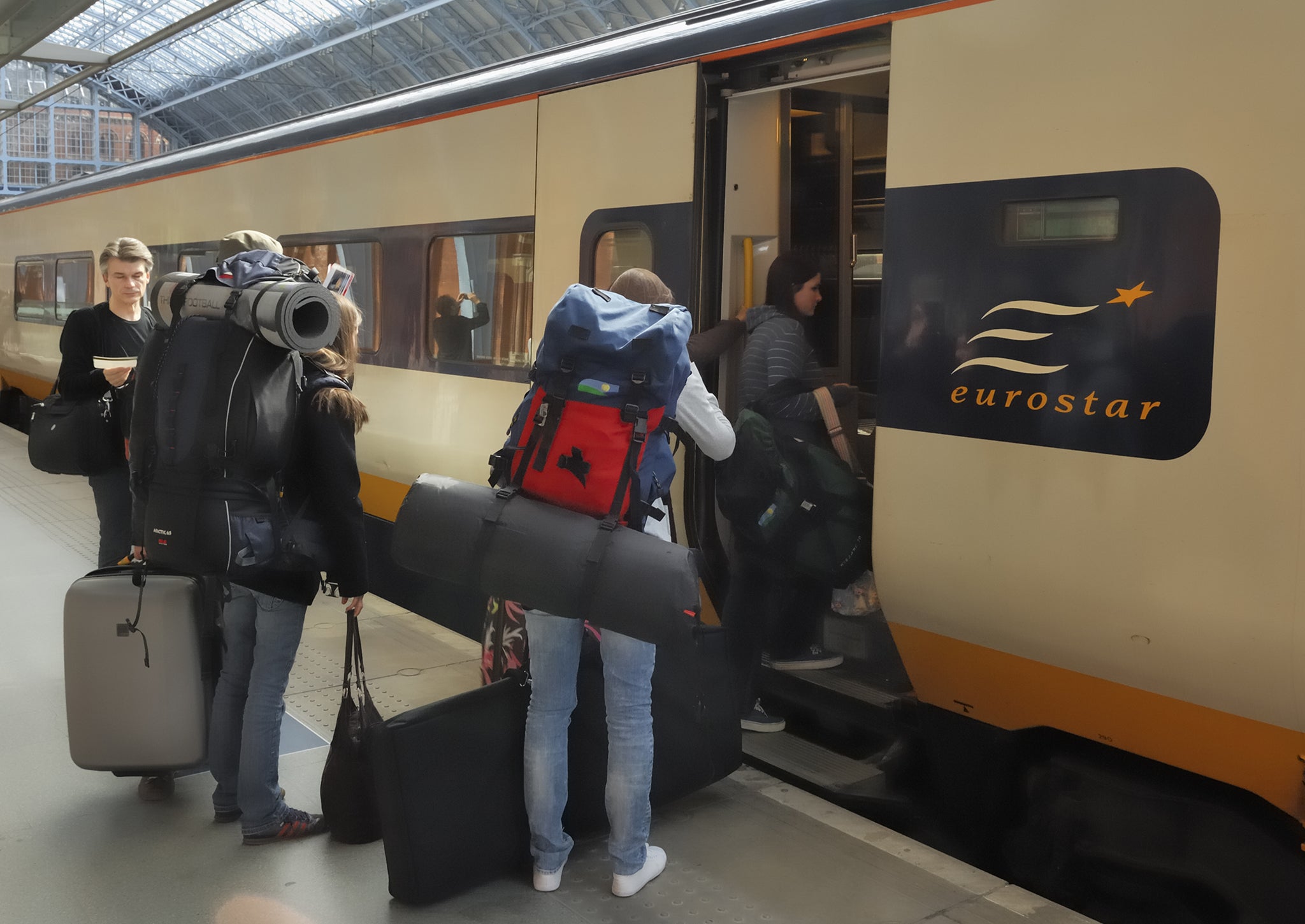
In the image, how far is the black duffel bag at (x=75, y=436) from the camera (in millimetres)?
4473

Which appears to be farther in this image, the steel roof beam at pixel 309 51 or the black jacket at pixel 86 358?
the steel roof beam at pixel 309 51

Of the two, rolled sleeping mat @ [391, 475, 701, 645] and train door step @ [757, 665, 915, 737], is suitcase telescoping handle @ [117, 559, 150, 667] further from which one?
train door step @ [757, 665, 915, 737]

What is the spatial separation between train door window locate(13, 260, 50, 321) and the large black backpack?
36.8 feet

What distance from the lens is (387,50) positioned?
26922mm

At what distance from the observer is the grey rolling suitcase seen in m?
3.48

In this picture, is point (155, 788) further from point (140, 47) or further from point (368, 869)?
point (140, 47)

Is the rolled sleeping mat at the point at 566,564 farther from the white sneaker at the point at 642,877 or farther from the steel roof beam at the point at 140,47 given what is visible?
the steel roof beam at the point at 140,47

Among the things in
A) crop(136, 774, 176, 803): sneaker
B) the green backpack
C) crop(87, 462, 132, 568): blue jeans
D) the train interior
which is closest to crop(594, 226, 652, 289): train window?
the train interior

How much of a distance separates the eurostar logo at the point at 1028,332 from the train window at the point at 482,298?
7.98 ft

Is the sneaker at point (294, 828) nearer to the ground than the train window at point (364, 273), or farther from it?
nearer to the ground

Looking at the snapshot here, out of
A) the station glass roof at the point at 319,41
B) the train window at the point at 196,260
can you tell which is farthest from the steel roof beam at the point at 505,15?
the train window at the point at 196,260

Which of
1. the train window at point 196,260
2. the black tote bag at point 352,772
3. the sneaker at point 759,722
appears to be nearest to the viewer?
the black tote bag at point 352,772

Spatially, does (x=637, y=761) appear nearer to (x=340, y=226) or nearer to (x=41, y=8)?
(x=340, y=226)

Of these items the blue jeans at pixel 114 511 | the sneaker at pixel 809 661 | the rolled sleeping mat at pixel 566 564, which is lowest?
the sneaker at pixel 809 661
